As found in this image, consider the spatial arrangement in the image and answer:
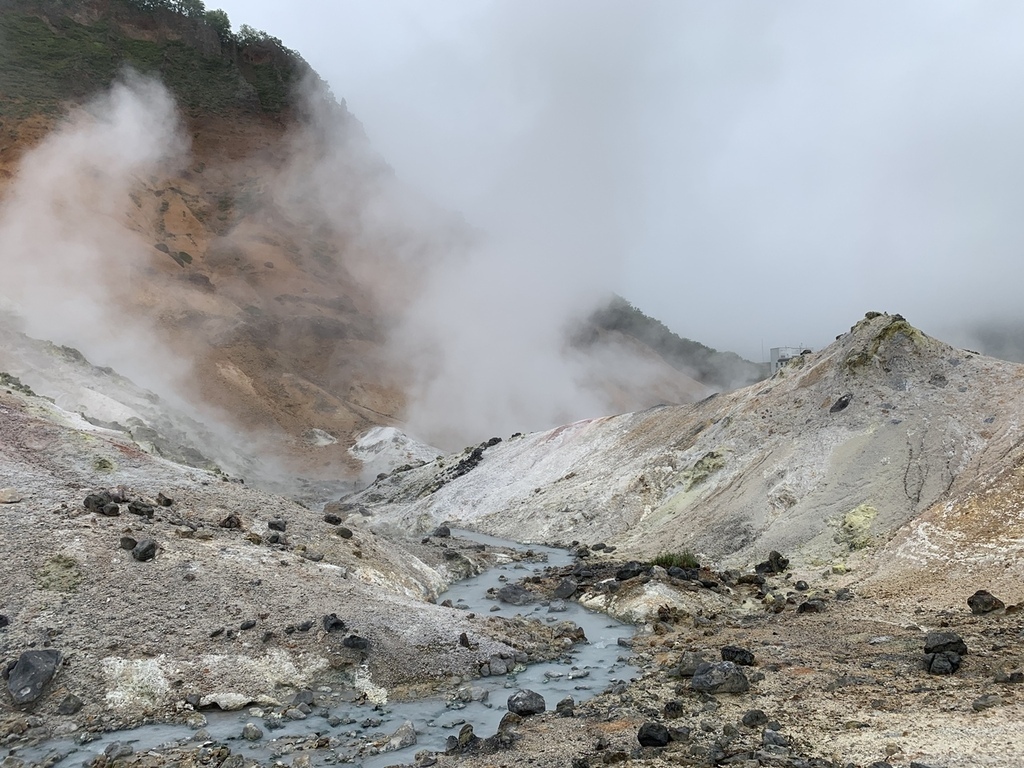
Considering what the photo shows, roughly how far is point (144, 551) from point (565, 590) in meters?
8.98

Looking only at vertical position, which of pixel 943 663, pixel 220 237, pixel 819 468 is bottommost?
pixel 943 663

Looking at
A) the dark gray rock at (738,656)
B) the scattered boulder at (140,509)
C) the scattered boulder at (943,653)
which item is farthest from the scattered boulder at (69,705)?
the scattered boulder at (943,653)

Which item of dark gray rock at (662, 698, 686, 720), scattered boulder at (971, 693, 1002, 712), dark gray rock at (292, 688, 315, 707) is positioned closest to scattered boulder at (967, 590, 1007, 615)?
scattered boulder at (971, 693, 1002, 712)

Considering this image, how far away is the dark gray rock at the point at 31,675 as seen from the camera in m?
8.69

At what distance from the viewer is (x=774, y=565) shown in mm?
16578

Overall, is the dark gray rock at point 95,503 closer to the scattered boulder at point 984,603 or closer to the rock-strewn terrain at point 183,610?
the rock-strewn terrain at point 183,610

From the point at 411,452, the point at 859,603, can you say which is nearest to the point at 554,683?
the point at 859,603

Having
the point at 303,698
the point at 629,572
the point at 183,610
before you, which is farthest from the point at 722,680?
the point at 183,610

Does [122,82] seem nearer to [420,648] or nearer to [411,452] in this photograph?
[411,452]

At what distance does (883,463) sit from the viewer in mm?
18266

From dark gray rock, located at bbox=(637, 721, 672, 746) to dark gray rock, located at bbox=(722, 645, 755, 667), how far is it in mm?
3062

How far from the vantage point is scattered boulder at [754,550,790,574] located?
1653 centimetres

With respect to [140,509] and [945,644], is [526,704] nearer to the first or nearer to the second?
[945,644]

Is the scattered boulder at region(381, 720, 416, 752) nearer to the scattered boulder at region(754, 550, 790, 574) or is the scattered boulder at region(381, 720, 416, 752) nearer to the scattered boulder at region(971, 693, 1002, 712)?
the scattered boulder at region(971, 693, 1002, 712)
